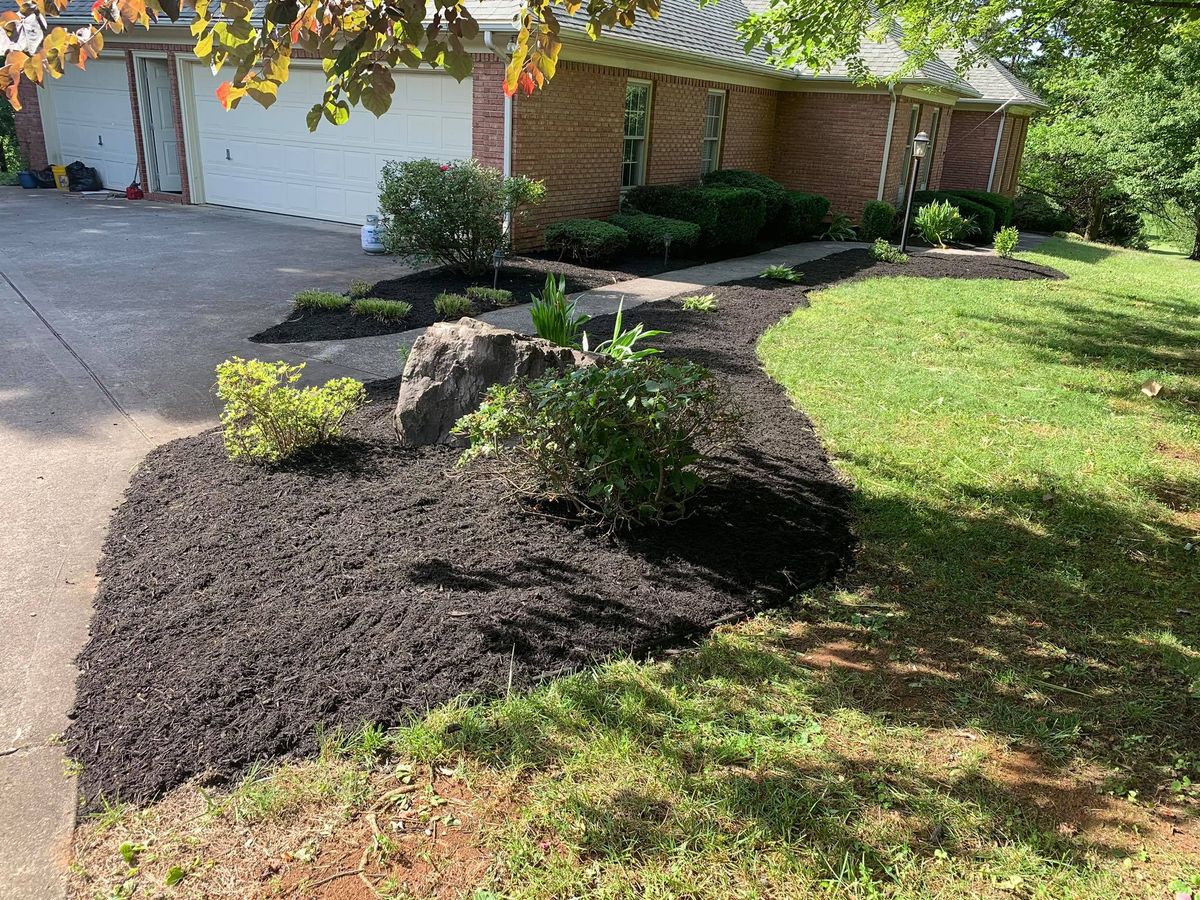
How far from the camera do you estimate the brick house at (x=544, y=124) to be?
12625mm

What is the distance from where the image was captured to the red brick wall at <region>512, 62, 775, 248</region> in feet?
40.8

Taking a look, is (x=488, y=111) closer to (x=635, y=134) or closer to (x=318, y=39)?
(x=635, y=134)

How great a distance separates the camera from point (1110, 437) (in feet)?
21.0

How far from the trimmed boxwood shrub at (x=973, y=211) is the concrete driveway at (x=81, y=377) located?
41.9 ft

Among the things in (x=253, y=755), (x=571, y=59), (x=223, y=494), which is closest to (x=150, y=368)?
(x=223, y=494)

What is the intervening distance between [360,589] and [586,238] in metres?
9.22

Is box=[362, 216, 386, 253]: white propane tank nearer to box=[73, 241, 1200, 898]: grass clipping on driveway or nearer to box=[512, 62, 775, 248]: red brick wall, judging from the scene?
box=[512, 62, 775, 248]: red brick wall

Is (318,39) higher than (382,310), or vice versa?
(318,39)

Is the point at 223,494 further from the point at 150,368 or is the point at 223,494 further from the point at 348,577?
the point at 150,368

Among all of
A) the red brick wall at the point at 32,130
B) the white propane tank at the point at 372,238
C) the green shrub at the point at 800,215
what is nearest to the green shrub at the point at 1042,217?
the green shrub at the point at 800,215

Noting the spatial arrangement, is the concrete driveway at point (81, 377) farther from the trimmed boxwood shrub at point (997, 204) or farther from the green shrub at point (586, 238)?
the trimmed boxwood shrub at point (997, 204)

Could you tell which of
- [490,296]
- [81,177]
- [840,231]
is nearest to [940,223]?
[840,231]

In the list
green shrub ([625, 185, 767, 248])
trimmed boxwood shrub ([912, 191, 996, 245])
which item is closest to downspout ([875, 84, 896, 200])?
trimmed boxwood shrub ([912, 191, 996, 245])

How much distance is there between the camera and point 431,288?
1005cm
